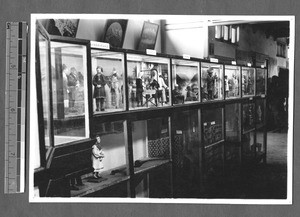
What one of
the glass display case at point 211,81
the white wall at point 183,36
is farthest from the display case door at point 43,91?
the glass display case at point 211,81

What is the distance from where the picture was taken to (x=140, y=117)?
4.93ft

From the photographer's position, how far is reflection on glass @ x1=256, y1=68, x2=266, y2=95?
1499mm

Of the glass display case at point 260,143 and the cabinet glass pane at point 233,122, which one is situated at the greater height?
the cabinet glass pane at point 233,122

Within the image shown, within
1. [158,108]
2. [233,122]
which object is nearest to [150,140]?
[158,108]

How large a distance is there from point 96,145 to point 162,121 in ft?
0.89

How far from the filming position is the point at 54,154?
141 cm

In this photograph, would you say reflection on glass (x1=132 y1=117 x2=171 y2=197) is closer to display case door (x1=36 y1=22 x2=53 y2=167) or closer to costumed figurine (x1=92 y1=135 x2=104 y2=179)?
costumed figurine (x1=92 y1=135 x2=104 y2=179)

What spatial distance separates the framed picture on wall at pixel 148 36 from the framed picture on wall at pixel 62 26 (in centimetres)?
25

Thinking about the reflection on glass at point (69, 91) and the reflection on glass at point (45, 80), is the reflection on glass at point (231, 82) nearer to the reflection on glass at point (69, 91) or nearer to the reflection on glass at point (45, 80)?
the reflection on glass at point (69, 91)

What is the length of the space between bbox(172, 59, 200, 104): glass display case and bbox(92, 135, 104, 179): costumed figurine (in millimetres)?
336

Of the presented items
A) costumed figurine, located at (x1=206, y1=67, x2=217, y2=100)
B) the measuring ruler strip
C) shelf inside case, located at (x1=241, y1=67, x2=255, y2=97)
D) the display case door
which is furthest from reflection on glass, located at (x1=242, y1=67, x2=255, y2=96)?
the measuring ruler strip

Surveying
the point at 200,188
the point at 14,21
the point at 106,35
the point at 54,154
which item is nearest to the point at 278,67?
the point at 200,188

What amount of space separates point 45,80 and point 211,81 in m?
0.63

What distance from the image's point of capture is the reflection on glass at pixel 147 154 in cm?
149
